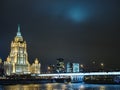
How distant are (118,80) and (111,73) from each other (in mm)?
14324

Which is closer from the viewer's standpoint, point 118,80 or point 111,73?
point 111,73

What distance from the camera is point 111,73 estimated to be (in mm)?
180000

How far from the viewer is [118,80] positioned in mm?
192500
